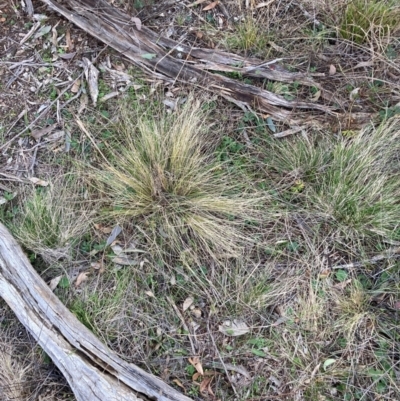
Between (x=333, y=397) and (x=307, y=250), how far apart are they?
72 centimetres

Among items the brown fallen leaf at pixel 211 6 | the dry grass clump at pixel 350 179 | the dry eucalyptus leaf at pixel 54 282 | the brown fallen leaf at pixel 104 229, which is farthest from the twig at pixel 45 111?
the dry grass clump at pixel 350 179

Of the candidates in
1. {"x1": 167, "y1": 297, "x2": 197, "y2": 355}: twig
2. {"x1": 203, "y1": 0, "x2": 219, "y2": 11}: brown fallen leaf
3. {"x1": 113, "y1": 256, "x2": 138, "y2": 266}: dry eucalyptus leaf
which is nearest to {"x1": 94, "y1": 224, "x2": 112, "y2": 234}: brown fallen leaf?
{"x1": 113, "y1": 256, "x2": 138, "y2": 266}: dry eucalyptus leaf

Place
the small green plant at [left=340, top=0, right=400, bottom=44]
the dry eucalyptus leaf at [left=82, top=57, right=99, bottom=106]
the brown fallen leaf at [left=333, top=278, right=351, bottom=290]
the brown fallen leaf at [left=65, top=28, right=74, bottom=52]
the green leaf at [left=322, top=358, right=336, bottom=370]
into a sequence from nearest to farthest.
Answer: the green leaf at [left=322, top=358, right=336, bottom=370]
the brown fallen leaf at [left=333, top=278, right=351, bottom=290]
the small green plant at [left=340, top=0, right=400, bottom=44]
the dry eucalyptus leaf at [left=82, top=57, right=99, bottom=106]
the brown fallen leaf at [left=65, top=28, right=74, bottom=52]

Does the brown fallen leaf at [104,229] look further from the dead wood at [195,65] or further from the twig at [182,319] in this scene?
the dead wood at [195,65]

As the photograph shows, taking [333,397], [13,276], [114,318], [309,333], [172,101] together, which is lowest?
[333,397]

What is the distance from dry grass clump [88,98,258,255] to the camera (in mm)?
2350

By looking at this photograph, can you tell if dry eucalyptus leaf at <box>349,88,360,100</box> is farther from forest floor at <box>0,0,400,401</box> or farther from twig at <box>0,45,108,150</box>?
twig at <box>0,45,108,150</box>

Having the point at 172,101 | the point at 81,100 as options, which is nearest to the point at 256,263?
the point at 172,101

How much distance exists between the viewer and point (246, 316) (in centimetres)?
228

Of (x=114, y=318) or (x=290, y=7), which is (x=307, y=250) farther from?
(x=290, y=7)

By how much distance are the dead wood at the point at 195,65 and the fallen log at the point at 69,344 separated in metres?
1.33

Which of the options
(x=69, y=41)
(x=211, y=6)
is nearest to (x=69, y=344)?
(x=69, y=41)

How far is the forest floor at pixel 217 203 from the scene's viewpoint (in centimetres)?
222

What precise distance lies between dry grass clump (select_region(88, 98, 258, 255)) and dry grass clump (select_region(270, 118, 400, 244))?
0.29 m
